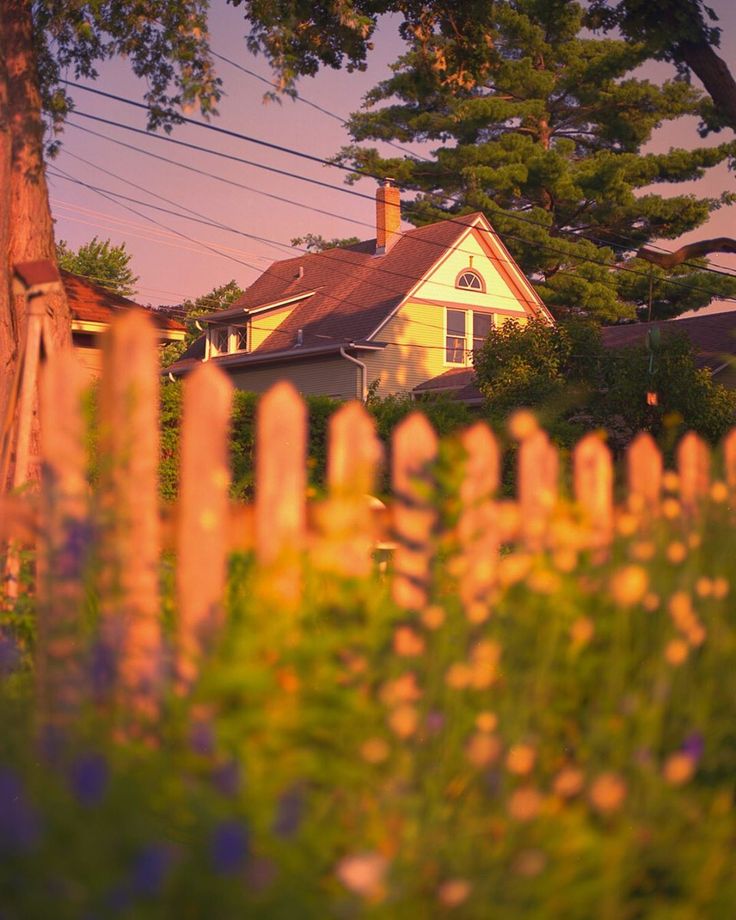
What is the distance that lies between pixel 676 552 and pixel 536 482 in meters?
0.42

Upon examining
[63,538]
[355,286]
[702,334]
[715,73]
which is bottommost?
[63,538]

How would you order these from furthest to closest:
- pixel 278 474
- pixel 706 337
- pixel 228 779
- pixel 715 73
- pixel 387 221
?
pixel 387 221, pixel 706 337, pixel 715 73, pixel 278 474, pixel 228 779

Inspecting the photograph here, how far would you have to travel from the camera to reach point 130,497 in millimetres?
2451

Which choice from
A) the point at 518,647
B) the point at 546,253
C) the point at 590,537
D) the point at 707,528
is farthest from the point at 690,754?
the point at 546,253

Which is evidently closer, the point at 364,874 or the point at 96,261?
the point at 364,874

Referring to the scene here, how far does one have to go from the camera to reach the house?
2916cm

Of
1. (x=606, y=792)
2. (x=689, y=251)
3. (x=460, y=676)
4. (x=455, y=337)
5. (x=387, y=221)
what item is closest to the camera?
(x=606, y=792)

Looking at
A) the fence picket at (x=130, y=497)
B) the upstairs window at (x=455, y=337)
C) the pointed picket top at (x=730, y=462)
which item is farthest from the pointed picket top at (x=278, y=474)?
the upstairs window at (x=455, y=337)

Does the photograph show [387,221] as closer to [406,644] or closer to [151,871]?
[406,644]

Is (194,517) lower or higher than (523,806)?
higher

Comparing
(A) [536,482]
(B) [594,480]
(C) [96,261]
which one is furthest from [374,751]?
(C) [96,261]

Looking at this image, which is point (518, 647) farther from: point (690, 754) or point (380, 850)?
point (380, 850)

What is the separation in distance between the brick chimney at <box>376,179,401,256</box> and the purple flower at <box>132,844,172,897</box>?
30.7 m

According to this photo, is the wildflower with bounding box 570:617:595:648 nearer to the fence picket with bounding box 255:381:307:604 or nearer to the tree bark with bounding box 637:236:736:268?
the fence picket with bounding box 255:381:307:604
